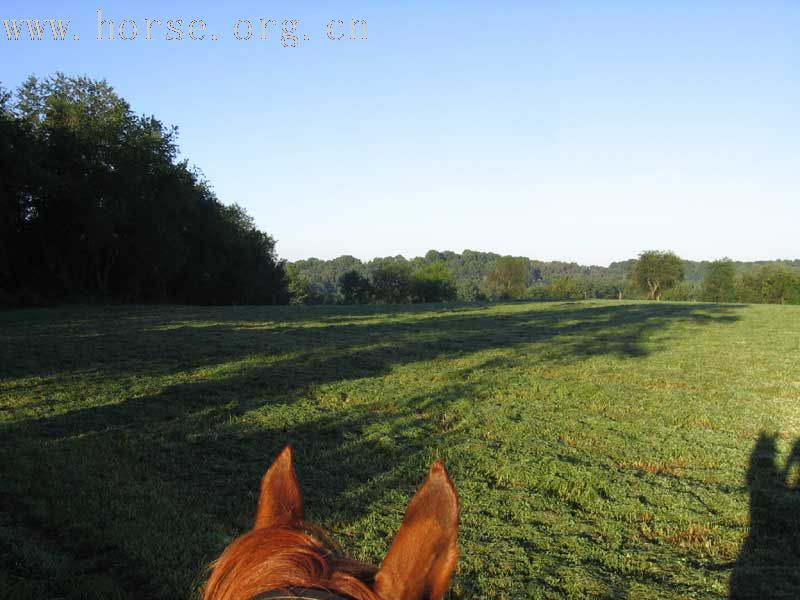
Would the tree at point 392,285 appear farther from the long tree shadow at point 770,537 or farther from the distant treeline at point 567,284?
the long tree shadow at point 770,537

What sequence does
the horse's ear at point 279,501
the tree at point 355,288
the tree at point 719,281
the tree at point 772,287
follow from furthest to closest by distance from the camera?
the tree at point 719,281 < the tree at point 355,288 < the tree at point 772,287 < the horse's ear at point 279,501

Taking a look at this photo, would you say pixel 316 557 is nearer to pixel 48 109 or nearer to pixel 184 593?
pixel 184 593

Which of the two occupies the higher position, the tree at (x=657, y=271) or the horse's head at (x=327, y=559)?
the tree at (x=657, y=271)

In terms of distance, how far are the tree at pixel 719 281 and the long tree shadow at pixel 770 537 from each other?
3096 inches

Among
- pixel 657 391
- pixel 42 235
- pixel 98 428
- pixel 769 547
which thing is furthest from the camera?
pixel 42 235

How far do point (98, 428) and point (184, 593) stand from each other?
4.14 m

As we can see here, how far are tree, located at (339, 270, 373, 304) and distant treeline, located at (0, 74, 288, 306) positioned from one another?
3781cm

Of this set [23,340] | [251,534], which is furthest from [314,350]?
[251,534]

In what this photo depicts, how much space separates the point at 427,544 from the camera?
75 cm

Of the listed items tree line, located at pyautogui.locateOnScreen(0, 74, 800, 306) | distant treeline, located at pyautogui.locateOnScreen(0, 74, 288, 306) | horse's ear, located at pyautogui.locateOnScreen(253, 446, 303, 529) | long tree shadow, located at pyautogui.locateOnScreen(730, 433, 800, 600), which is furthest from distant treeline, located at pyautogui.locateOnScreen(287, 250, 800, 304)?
horse's ear, located at pyautogui.locateOnScreen(253, 446, 303, 529)

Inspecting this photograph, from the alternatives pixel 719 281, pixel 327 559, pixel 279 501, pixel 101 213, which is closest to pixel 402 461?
pixel 279 501

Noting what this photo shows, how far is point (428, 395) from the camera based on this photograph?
9211 mm

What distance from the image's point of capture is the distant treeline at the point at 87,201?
2462cm

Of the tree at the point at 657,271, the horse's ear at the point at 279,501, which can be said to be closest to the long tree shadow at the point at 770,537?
the horse's ear at the point at 279,501
